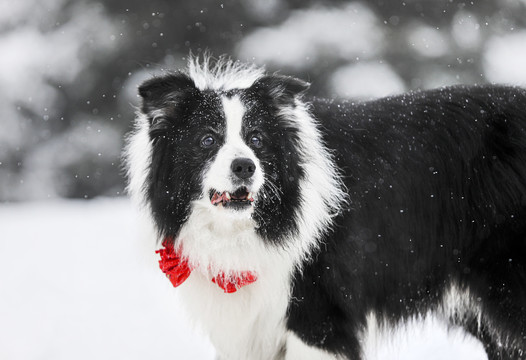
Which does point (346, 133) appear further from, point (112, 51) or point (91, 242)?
point (112, 51)

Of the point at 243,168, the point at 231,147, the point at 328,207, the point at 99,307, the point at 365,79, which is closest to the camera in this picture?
the point at 243,168

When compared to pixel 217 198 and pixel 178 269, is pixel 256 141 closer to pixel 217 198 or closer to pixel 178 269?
pixel 217 198

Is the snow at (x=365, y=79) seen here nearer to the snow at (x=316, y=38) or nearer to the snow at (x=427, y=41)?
the snow at (x=316, y=38)

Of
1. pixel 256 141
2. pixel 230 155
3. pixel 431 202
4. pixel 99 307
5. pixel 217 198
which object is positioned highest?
pixel 256 141

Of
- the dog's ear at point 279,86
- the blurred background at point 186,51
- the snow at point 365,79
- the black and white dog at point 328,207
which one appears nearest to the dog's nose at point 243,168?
the black and white dog at point 328,207

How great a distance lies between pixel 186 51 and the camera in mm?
10641

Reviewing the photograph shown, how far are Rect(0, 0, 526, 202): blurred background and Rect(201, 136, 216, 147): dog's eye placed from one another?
21.9 ft

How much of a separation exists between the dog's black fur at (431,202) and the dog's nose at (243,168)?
28.1 inches

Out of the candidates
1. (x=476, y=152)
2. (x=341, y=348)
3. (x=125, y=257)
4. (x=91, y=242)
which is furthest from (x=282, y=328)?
(x=91, y=242)

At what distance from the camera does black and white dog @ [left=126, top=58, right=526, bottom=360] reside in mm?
3742

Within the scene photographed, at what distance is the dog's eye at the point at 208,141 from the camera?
3689mm

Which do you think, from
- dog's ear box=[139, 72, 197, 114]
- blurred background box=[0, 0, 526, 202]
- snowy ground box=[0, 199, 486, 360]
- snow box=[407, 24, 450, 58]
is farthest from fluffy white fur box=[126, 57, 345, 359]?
snow box=[407, 24, 450, 58]

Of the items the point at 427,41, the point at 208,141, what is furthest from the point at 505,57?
the point at 208,141

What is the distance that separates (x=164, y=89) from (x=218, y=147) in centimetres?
47
